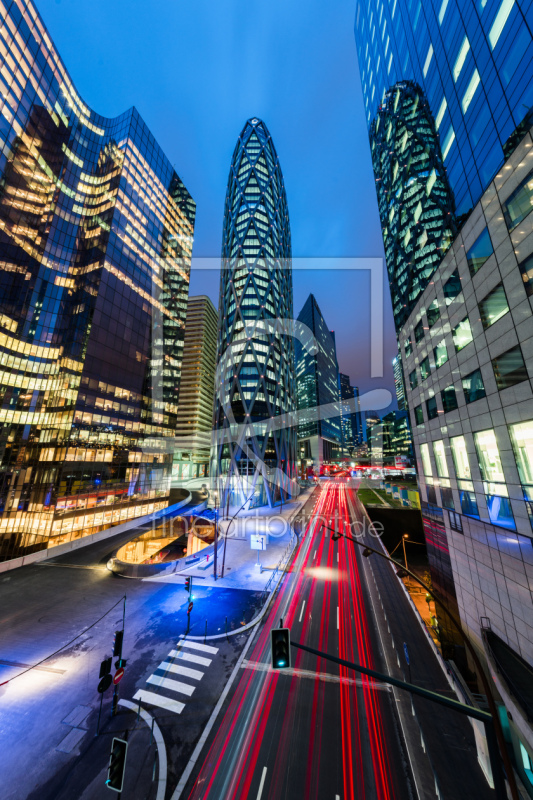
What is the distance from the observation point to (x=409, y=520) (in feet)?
147

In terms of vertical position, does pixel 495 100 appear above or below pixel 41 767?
above

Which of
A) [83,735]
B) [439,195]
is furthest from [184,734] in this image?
[439,195]

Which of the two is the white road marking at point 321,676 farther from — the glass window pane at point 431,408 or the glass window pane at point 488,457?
the glass window pane at point 431,408

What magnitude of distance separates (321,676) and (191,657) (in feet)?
22.2

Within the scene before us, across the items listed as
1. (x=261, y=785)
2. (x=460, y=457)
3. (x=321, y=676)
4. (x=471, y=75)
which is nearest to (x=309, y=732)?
(x=261, y=785)

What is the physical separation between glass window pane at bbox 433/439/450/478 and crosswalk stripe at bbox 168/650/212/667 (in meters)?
19.5

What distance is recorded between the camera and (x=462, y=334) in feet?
62.2

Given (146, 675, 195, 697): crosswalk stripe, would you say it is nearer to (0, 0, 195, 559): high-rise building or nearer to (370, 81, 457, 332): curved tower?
(0, 0, 195, 559): high-rise building

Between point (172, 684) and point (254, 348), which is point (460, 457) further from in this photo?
point (254, 348)

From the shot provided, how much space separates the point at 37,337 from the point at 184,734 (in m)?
43.7

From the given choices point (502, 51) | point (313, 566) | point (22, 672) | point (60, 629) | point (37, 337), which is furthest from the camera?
point (37, 337)

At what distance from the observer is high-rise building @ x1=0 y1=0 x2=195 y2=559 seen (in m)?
34.5

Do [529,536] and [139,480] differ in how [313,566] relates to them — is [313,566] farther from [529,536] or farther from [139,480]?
[139,480]

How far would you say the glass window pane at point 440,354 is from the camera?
21.4 meters
